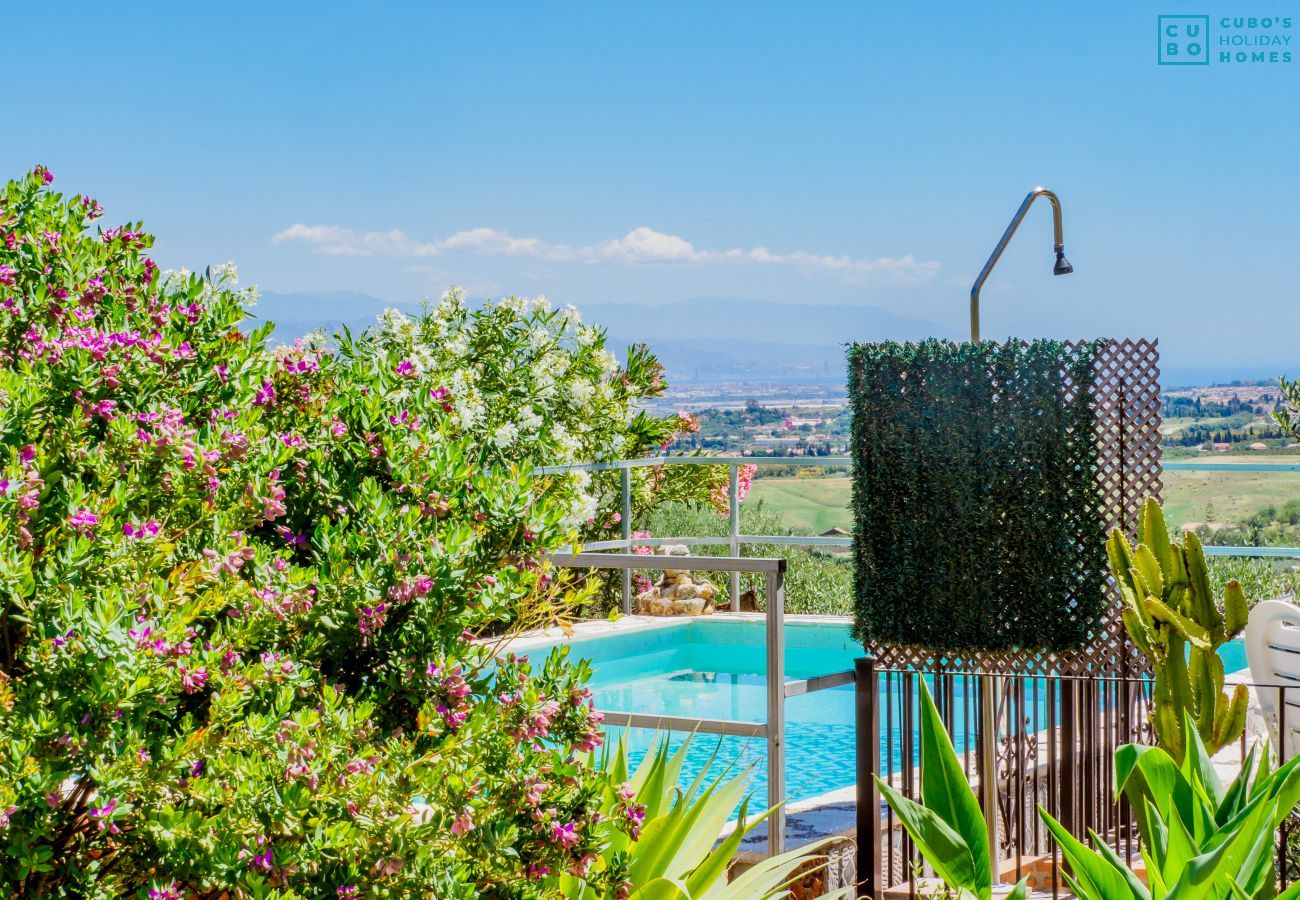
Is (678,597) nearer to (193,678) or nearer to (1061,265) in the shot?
(1061,265)

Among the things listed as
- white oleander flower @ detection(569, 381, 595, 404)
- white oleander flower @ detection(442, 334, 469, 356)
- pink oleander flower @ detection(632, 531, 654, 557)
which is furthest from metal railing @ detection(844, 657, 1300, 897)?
white oleander flower @ detection(442, 334, 469, 356)

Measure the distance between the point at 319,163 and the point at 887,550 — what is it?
7106 cm

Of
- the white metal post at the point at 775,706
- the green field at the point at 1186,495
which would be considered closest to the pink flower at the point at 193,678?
the white metal post at the point at 775,706

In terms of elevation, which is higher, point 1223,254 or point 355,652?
point 1223,254

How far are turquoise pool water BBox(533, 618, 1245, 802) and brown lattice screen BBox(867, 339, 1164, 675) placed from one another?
1502 millimetres

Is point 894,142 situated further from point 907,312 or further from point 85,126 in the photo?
point 907,312

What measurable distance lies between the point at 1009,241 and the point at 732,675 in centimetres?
386

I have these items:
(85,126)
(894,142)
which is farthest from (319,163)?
(894,142)

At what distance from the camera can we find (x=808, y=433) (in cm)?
3000

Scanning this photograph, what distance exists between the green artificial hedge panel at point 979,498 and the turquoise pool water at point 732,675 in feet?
5.26

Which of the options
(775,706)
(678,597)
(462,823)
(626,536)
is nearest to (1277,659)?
(775,706)

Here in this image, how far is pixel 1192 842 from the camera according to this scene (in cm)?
221

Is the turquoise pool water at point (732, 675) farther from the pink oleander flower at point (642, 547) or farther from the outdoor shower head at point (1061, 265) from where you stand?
the outdoor shower head at point (1061, 265)

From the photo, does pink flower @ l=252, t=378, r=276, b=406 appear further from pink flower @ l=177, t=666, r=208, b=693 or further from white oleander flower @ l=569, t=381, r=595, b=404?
white oleander flower @ l=569, t=381, r=595, b=404
